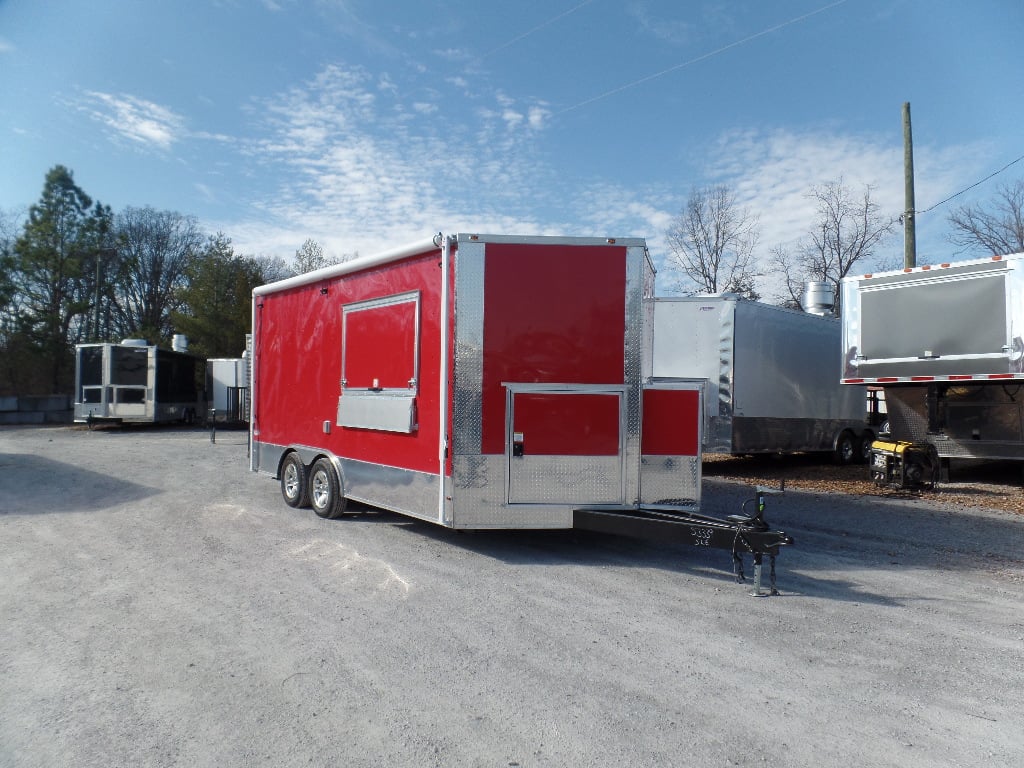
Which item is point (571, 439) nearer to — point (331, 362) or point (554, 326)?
point (554, 326)

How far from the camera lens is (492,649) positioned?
159 inches

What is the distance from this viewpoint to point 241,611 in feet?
15.3

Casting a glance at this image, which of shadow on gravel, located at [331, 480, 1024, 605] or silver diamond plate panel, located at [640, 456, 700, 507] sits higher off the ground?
silver diamond plate panel, located at [640, 456, 700, 507]

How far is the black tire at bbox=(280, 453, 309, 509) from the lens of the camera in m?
8.31

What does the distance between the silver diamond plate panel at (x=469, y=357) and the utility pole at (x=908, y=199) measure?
11.9 m

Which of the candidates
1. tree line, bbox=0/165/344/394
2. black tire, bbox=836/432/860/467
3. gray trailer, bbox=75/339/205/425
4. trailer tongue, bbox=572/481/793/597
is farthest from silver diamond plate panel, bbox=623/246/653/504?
tree line, bbox=0/165/344/394

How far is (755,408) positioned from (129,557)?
992 cm

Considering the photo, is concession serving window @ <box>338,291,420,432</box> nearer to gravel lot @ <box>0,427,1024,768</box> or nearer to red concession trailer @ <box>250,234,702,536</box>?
red concession trailer @ <box>250,234,702,536</box>

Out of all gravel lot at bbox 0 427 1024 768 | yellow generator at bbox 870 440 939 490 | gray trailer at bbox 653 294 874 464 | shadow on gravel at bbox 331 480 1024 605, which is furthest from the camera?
gray trailer at bbox 653 294 874 464

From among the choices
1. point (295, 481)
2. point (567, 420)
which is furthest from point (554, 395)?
point (295, 481)

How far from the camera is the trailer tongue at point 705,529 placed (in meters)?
5.12

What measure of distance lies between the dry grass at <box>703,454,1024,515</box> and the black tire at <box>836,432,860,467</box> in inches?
8.6

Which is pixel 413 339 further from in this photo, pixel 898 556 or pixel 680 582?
pixel 898 556

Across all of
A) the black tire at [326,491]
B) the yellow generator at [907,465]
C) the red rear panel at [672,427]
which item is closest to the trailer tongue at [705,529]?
the red rear panel at [672,427]
